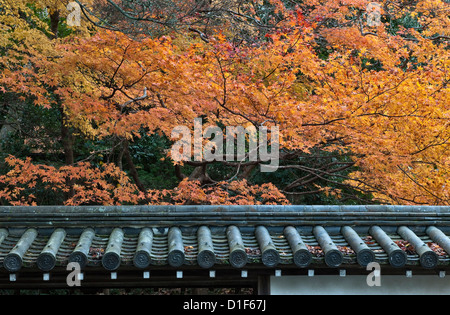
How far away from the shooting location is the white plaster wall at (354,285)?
4.92m

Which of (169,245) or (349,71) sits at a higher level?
(349,71)

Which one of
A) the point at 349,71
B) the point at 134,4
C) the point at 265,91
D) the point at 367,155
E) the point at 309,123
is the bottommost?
the point at 367,155

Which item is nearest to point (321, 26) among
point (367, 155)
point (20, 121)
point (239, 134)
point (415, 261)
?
point (239, 134)

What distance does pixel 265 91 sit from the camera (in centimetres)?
924

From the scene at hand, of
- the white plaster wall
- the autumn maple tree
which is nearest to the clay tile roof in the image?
the white plaster wall

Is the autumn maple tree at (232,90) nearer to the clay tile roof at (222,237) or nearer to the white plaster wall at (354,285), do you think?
the clay tile roof at (222,237)

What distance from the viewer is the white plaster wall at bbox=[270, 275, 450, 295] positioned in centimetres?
492

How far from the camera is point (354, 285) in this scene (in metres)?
4.94

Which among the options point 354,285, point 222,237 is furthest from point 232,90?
point 354,285

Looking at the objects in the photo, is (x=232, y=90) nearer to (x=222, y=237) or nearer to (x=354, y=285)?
(x=222, y=237)

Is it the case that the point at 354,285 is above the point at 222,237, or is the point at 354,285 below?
below

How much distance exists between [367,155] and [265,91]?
8.79ft

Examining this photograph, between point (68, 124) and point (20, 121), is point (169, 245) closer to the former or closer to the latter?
point (68, 124)

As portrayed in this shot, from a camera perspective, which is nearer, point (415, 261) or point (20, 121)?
point (415, 261)
